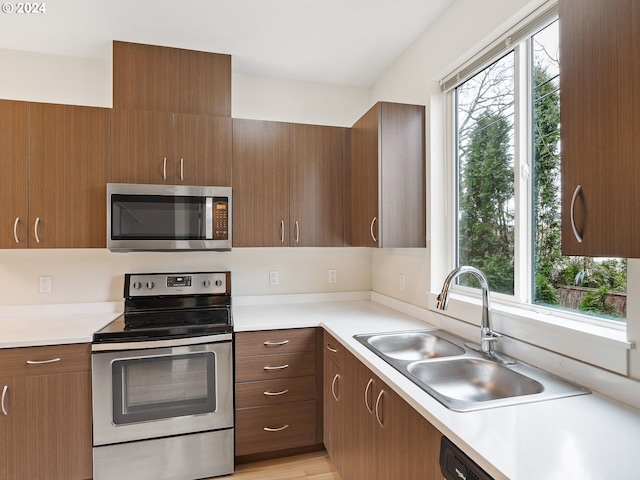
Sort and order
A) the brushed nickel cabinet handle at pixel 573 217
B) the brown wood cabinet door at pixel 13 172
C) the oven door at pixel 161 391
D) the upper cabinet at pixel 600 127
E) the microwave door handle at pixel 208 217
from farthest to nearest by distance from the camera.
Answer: the microwave door handle at pixel 208 217 < the brown wood cabinet door at pixel 13 172 < the oven door at pixel 161 391 < the brushed nickel cabinet handle at pixel 573 217 < the upper cabinet at pixel 600 127

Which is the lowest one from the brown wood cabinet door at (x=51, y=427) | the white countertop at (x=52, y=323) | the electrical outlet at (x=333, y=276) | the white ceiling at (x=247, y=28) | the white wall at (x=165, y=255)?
the brown wood cabinet door at (x=51, y=427)

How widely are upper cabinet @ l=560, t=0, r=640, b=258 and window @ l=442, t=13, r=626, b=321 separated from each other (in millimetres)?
515

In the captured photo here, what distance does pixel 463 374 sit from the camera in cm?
153

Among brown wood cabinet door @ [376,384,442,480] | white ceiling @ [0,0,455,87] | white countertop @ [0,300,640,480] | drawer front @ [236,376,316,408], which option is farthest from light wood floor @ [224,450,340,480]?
white ceiling @ [0,0,455,87]

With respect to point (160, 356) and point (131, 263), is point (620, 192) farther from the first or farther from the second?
point (131, 263)

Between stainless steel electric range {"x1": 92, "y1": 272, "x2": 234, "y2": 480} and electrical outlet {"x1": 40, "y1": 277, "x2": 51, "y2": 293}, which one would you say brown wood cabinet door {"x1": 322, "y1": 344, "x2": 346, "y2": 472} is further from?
electrical outlet {"x1": 40, "y1": 277, "x2": 51, "y2": 293}

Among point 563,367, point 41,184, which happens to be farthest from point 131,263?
point 563,367

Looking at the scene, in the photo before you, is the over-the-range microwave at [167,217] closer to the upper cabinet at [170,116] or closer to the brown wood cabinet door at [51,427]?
the upper cabinet at [170,116]

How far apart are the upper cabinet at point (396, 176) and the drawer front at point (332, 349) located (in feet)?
1.98

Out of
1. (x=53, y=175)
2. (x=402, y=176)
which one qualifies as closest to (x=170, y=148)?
(x=53, y=175)

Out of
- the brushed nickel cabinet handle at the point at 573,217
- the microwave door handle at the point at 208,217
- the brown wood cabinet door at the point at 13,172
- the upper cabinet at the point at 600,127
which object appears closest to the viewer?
the upper cabinet at the point at 600,127

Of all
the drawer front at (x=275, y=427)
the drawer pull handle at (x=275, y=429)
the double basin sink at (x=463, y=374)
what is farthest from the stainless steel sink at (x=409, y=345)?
the drawer pull handle at (x=275, y=429)

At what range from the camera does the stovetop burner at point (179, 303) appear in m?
2.11

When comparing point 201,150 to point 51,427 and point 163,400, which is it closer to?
point 163,400
